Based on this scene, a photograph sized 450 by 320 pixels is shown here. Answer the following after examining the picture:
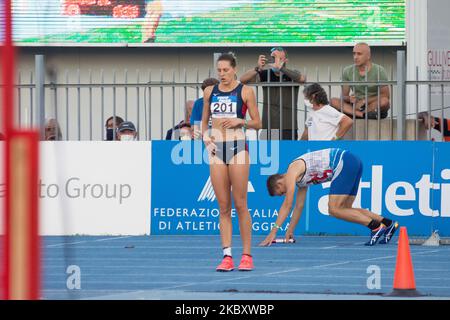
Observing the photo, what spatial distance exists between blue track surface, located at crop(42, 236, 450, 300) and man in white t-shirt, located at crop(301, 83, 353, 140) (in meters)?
1.31

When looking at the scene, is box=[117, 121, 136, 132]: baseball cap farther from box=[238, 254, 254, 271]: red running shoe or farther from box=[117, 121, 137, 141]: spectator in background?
box=[238, 254, 254, 271]: red running shoe

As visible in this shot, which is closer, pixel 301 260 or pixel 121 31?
pixel 301 260

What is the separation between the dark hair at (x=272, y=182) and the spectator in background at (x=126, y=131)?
2096mm

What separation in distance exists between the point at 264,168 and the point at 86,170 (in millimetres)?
2278

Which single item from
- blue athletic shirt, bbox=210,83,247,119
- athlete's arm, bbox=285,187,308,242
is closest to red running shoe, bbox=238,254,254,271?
blue athletic shirt, bbox=210,83,247,119

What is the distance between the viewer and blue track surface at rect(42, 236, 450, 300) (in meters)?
8.71

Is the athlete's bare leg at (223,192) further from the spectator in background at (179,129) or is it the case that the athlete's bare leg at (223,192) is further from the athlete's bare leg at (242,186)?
the spectator in background at (179,129)

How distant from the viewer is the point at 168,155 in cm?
1439

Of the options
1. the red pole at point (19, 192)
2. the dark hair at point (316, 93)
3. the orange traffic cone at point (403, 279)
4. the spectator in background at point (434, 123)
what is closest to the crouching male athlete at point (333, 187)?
the dark hair at point (316, 93)

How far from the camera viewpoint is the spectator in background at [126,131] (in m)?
14.8
